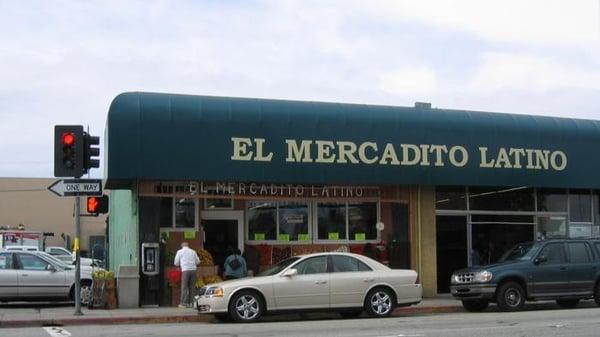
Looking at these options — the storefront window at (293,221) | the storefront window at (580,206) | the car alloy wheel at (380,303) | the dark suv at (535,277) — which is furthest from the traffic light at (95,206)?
the storefront window at (580,206)

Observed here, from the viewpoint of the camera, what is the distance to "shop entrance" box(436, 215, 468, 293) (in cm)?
2278

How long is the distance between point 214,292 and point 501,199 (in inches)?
437

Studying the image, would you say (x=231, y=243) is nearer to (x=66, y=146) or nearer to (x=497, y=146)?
(x=66, y=146)

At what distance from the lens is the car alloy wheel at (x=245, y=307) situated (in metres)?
15.7

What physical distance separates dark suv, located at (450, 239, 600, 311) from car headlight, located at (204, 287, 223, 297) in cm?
619

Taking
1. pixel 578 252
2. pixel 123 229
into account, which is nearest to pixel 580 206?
pixel 578 252

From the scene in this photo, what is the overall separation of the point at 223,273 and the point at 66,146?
562 cm

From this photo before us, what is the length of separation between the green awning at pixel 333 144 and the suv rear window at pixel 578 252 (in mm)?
3257

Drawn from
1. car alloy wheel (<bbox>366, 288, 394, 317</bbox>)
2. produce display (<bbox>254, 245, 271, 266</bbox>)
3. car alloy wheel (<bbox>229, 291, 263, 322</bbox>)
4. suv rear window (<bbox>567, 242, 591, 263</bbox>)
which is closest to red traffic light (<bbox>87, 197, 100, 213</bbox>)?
car alloy wheel (<bbox>229, 291, 263, 322</bbox>)

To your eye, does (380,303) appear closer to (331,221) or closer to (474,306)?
(474,306)

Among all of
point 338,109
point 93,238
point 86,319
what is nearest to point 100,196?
point 86,319

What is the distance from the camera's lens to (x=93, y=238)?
53031mm

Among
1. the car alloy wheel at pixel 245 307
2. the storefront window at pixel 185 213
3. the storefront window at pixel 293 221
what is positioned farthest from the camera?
the storefront window at pixel 293 221

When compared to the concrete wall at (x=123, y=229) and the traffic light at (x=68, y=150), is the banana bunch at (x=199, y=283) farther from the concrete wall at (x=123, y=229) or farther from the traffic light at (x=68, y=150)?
the traffic light at (x=68, y=150)
